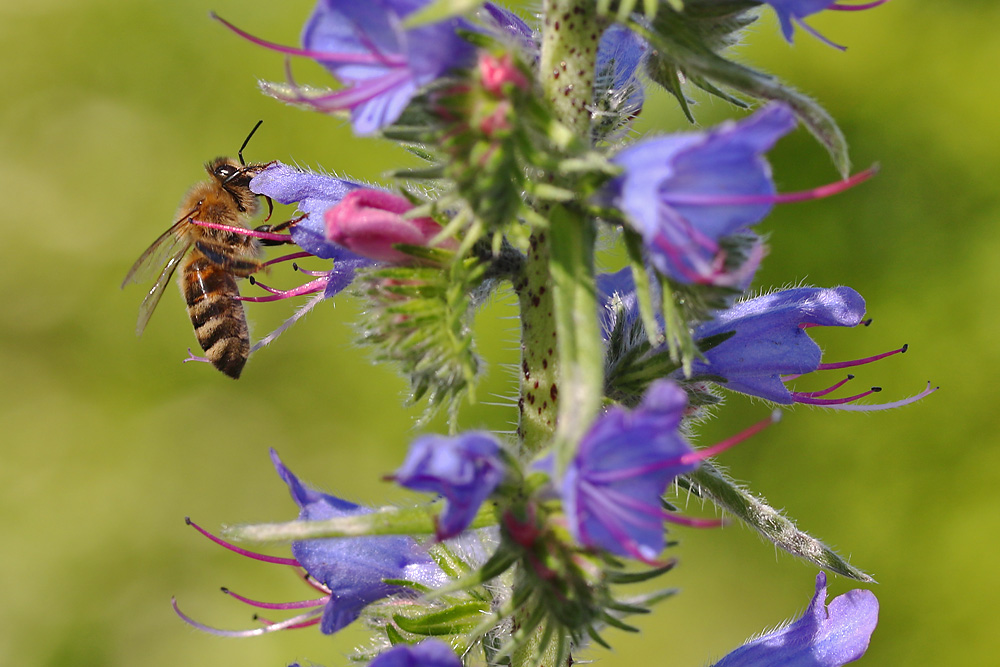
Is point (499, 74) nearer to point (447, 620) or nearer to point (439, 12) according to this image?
point (439, 12)

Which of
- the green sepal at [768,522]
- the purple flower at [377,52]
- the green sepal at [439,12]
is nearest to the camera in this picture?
the green sepal at [439,12]

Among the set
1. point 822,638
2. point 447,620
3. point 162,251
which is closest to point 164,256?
point 162,251

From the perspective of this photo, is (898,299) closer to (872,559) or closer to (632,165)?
(872,559)

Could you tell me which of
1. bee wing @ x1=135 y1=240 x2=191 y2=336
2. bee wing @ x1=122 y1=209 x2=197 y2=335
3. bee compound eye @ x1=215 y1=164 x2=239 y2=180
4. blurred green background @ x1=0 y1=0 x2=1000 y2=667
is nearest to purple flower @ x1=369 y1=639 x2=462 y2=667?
bee wing @ x1=135 y1=240 x2=191 y2=336

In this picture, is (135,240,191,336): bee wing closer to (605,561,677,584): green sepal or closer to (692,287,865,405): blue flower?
(692,287,865,405): blue flower

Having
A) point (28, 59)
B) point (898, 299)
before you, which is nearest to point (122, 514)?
point (28, 59)

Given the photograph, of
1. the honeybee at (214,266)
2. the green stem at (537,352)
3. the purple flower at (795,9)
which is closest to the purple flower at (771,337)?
the green stem at (537,352)

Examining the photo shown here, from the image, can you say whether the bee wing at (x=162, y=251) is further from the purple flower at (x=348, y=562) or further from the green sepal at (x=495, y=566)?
the green sepal at (x=495, y=566)
